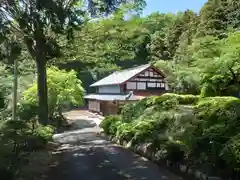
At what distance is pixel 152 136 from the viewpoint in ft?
36.7

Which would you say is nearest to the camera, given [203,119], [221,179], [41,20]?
[221,179]

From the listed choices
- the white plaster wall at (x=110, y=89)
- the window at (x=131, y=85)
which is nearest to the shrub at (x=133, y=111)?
the window at (x=131, y=85)

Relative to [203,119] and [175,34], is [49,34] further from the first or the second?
[175,34]

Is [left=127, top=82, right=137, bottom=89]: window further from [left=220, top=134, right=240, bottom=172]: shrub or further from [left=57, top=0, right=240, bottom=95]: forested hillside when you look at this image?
[left=220, top=134, right=240, bottom=172]: shrub

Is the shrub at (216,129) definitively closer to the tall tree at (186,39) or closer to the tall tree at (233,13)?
the tall tree at (233,13)

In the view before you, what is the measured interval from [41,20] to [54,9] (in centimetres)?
81

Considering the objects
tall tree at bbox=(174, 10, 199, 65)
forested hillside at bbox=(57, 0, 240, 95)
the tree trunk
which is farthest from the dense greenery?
tall tree at bbox=(174, 10, 199, 65)

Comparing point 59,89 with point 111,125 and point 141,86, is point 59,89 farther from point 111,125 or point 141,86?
point 141,86

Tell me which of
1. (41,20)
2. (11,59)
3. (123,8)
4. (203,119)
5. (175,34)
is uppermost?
(175,34)

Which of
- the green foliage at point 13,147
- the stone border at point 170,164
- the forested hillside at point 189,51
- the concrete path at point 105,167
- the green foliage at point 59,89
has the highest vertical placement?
the forested hillside at point 189,51

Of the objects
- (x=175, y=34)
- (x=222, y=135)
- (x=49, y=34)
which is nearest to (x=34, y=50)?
(x=49, y=34)

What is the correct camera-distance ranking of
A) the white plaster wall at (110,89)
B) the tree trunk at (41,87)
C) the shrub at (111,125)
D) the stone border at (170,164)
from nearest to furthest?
the stone border at (170,164) → the tree trunk at (41,87) → the shrub at (111,125) → the white plaster wall at (110,89)

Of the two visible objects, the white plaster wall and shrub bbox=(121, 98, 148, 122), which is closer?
shrub bbox=(121, 98, 148, 122)

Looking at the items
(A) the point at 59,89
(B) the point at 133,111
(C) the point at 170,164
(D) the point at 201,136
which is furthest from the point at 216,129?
(A) the point at 59,89
